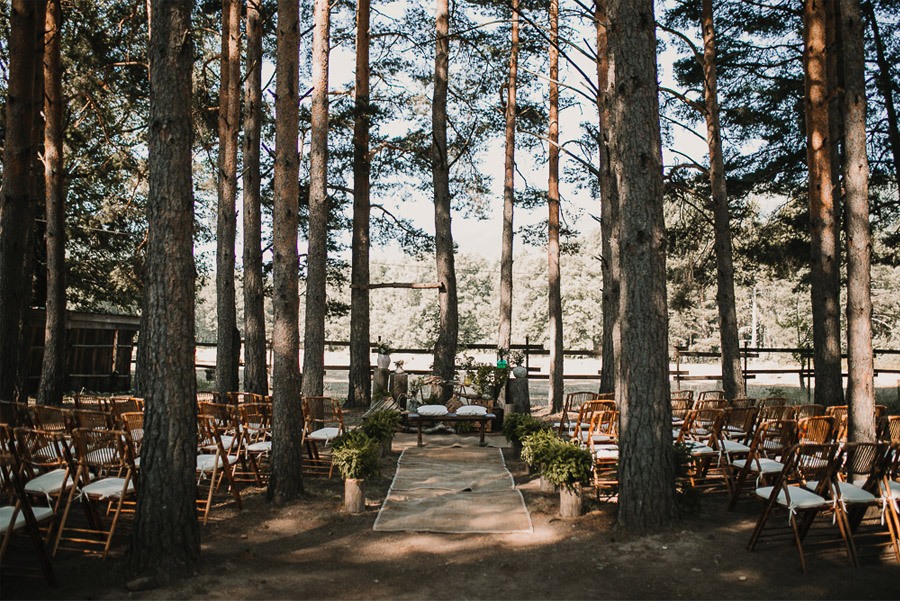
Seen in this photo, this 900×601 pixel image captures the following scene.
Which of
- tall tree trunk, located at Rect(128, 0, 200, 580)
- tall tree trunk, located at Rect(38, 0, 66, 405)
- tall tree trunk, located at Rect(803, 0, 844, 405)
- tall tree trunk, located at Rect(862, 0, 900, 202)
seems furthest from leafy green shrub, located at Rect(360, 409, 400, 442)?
tall tree trunk, located at Rect(862, 0, 900, 202)

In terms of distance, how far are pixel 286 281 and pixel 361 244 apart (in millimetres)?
9084

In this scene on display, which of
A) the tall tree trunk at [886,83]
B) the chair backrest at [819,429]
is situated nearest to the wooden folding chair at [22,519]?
the chair backrest at [819,429]

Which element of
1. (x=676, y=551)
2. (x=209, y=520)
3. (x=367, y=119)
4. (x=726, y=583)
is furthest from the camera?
(x=367, y=119)

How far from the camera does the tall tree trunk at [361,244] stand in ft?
53.0

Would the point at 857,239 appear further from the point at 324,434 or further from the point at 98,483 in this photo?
the point at 98,483

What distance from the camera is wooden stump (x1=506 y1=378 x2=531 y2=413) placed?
43.8 feet

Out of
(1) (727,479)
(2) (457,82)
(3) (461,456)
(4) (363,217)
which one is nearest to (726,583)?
(1) (727,479)

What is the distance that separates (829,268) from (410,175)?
36.9ft

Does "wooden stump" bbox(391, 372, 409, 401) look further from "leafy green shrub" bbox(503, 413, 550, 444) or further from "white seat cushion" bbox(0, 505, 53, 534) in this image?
"white seat cushion" bbox(0, 505, 53, 534)

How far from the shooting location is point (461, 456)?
9.90 metres

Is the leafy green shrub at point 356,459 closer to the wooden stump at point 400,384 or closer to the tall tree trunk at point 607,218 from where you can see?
the tall tree trunk at point 607,218

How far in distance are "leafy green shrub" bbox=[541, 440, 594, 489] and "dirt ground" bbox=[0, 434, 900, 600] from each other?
0.35 meters

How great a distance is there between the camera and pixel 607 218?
1459cm

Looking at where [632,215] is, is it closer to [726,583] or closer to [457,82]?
[726,583]
